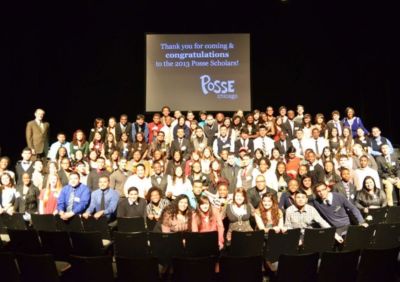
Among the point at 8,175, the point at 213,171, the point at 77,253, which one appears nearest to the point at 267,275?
the point at 77,253

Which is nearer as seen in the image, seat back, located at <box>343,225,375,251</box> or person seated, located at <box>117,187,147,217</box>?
seat back, located at <box>343,225,375,251</box>

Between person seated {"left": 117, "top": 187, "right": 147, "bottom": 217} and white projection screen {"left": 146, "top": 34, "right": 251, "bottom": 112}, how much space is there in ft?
17.8

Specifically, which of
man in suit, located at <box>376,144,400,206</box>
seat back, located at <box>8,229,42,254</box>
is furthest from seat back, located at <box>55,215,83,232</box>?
man in suit, located at <box>376,144,400,206</box>

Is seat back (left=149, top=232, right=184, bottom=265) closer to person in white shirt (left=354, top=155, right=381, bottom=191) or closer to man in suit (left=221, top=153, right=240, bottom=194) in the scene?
man in suit (left=221, top=153, right=240, bottom=194)

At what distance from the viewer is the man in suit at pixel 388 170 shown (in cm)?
707

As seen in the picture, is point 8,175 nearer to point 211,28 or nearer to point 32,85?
point 32,85

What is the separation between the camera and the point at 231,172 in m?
6.94

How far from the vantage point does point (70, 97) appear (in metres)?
11.2

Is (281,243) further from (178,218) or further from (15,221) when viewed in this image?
(15,221)

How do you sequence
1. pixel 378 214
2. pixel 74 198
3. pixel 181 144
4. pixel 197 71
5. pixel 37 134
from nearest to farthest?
pixel 378 214 → pixel 74 198 → pixel 181 144 → pixel 37 134 → pixel 197 71

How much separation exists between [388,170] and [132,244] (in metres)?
5.27

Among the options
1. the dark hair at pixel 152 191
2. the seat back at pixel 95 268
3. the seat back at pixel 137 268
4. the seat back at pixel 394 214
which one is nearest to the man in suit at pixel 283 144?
the seat back at pixel 394 214

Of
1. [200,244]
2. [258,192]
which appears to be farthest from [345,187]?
[200,244]

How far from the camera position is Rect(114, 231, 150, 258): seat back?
164 inches
